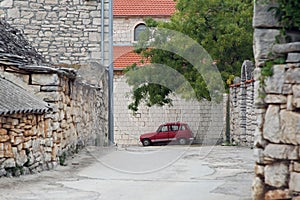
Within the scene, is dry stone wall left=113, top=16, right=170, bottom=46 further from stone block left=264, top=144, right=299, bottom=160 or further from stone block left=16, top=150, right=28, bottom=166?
stone block left=264, top=144, right=299, bottom=160

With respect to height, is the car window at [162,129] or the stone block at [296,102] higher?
the stone block at [296,102]

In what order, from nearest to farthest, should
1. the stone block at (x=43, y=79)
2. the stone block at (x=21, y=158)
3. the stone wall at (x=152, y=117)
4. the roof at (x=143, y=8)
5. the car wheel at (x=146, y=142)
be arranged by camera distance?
the stone block at (x=21, y=158), the stone block at (x=43, y=79), the car wheel at (x=146, y=142), the stone wall at (x=152, y=117), the roof at (x=143, y=8)

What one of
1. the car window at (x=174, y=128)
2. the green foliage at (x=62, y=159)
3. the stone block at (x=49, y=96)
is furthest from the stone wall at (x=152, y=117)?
the stone block at (x=49, y=96)

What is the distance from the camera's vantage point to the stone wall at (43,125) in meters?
7.41

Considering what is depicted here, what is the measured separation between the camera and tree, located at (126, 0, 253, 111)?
690 inches

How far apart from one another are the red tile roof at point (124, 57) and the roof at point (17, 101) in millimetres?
14034

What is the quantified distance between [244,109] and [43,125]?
7.75 meters

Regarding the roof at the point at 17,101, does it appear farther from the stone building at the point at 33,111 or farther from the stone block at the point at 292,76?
the stone block at the point at 292,76

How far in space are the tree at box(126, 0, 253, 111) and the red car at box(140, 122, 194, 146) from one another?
242 centimetres

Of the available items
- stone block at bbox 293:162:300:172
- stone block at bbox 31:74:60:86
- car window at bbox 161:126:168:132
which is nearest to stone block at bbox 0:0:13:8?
stone block at bbox 31:74:60:86

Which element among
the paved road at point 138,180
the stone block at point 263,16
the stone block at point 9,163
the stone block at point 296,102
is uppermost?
the stone block at point 263,16

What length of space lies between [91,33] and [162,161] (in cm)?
609

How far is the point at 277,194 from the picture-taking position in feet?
15.4

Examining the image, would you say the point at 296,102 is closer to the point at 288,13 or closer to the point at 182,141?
the point at 288,13
